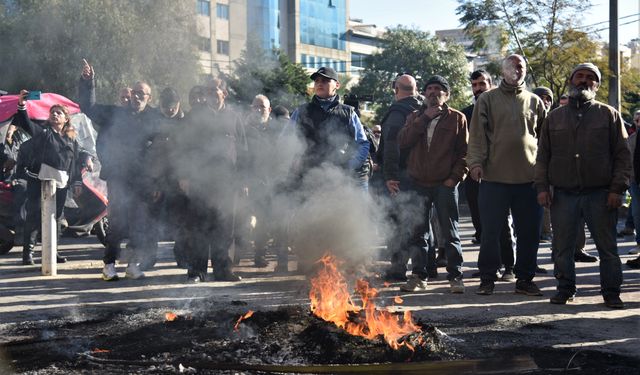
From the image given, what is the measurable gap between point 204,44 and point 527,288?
18.5 feet

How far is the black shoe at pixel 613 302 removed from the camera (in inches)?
256

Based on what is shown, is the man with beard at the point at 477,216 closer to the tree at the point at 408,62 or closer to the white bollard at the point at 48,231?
the white bollard at the point at 48,231

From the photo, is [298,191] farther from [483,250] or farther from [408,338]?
[408,338]

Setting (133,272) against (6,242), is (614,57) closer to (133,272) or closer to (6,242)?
(133,272)

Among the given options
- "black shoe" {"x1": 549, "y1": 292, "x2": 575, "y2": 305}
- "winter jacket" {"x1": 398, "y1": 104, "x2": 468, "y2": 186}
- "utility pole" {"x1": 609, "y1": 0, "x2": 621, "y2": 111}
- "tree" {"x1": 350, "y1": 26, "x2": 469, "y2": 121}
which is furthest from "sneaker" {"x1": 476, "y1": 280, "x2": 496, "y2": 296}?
"tree" {"x1": 350, "y1": 26, "x2": 469, "y2": 121}

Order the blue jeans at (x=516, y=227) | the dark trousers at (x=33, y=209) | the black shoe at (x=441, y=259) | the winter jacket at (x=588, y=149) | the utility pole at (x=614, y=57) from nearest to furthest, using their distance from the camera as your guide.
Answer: the winter jacket at (x=588, y=149), the blue jeans at (x=516, y=227), the black shoe at (x=441, y=259), the dark trousers at (x=33, y=209), the utility pole at (x=614, y=57)

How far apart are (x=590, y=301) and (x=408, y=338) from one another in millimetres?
2776

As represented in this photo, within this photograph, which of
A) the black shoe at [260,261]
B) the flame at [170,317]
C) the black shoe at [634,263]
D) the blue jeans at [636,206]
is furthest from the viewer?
the blue jeans at [636,206]

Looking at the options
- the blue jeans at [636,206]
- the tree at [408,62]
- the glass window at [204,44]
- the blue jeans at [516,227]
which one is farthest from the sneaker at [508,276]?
the tree at [408,62]

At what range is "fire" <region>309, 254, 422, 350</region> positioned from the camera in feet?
16.5

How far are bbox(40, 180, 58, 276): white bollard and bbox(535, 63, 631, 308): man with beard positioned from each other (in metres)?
5.68

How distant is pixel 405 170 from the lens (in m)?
7.99

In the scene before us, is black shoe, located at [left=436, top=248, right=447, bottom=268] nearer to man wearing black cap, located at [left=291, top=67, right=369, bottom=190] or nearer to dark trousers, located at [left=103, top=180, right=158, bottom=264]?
man wearing black cap, located at [left=291, top=67, right=369, bottom=190]

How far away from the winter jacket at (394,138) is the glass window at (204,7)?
3.62 m
